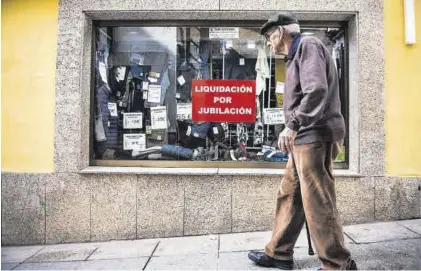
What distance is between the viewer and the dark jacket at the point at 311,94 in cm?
310

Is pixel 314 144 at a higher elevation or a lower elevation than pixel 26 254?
higher

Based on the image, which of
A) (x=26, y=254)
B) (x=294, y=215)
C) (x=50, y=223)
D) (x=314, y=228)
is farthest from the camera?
(x=50, y=223)

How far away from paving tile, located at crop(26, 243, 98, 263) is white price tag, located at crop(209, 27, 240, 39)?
9.94 ft

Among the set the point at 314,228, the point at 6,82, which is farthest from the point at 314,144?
the point at 6,82

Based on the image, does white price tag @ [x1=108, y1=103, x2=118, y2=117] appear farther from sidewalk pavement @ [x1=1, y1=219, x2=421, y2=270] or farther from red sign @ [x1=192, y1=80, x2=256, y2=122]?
sidewalk pavement @ [x1=1, y1=219, x2=421, y2=270]

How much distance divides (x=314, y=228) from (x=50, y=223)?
133 inches

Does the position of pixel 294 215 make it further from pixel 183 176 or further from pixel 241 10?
pixel 241 10

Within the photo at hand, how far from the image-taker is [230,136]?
18.2 feet

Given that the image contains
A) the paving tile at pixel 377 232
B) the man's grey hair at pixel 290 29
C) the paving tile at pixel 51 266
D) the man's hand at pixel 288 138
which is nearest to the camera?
the man's hand at pixel 288 138

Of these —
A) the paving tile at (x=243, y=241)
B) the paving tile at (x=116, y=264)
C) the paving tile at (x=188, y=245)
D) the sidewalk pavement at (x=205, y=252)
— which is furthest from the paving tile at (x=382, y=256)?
the paving tile at (x=116, y=264)

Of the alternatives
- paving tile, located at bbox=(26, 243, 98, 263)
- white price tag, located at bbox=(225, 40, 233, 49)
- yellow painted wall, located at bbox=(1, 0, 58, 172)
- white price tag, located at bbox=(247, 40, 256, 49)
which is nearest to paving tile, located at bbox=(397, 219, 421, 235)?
white price tag, located at bbox=(247, 40, 256, 49)

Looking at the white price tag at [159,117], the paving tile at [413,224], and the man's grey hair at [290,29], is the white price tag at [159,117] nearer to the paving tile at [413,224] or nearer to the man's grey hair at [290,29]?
the man's grey hair at [290,29]

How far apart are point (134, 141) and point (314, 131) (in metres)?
2.95

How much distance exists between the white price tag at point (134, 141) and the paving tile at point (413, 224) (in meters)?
3.31
